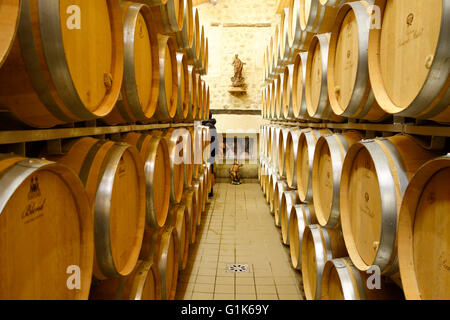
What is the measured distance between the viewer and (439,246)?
3.46 feet

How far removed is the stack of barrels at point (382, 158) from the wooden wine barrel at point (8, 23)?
43.7 inches

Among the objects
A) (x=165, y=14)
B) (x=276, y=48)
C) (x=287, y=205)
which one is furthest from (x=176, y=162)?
(x=276, y=48)

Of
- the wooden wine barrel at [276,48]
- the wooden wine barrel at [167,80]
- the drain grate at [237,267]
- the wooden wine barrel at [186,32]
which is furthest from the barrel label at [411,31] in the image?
the wooden wine barrel at [276,48]

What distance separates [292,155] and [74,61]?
105 inches

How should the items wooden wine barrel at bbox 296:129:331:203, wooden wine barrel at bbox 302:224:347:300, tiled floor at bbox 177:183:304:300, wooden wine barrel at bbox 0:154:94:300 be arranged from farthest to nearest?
1. tiled floor at bbox 177:183:304:300
2. wooden wine barrel at bbox 296:129:331:203
3. wooden wine barrel at bbox 302:224:347:300
4. wooden wine barrel at bbox 0:154:94:300

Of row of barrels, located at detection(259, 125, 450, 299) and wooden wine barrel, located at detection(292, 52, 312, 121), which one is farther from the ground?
wooden wine barrel, located at detection(292, 52, 312, 121)

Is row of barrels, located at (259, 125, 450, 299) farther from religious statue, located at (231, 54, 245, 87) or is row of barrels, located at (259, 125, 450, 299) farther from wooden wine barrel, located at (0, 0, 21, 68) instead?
religious statue, located at (231, 54, 245, 87)

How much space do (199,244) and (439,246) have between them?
12.7 feet

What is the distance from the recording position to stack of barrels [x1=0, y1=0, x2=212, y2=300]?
868 mm

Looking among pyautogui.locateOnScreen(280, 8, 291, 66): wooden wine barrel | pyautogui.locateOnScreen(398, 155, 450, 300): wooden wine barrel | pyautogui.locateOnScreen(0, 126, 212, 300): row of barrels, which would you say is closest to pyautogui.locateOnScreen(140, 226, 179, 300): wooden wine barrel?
pyautogui.locateOnScreen(0, 126, 212, 300): row of barrels

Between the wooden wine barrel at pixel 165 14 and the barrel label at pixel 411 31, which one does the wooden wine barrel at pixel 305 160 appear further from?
the wooden wine barrel at pixel 165 14

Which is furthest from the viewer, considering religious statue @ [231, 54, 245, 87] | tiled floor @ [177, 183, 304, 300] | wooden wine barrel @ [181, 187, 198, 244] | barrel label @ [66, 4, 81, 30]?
religious statue @ [231, 54, 245, 87]

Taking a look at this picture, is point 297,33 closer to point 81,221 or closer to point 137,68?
point 137,68
